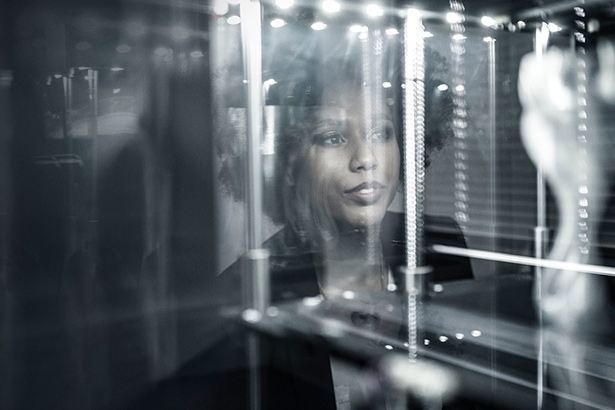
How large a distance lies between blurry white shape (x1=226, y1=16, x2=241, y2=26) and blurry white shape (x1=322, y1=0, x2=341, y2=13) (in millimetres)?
163

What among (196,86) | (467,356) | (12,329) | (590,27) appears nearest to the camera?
(12,329)

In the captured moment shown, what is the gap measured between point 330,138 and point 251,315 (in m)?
0.31

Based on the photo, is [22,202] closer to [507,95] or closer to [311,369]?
[311,369]

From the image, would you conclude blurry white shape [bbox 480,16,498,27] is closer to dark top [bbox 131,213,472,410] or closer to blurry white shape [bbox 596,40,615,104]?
blurry white shape [bbox 596,40,615,104]

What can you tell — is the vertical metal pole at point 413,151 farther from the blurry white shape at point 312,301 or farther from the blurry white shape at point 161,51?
the blurry white shape at point 161,51

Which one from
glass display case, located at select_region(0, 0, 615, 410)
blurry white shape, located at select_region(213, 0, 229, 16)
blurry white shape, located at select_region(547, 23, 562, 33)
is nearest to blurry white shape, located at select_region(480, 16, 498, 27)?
glass display case, located at select_region(0, 0, 615, 410)

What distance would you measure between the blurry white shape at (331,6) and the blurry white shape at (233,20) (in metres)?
0.16

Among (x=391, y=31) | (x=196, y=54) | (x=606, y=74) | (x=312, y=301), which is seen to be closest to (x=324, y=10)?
(x=391, y=31)

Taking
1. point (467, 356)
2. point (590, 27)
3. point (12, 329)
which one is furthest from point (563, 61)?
point (12, 329)

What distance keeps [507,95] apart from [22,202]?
0.97 meters

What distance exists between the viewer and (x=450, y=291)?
1.31 metres

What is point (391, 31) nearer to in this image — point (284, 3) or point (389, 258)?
point (284, 3)

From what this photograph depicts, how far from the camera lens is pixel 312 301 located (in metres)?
1.11

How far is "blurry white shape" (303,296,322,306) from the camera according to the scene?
110 centimetres
